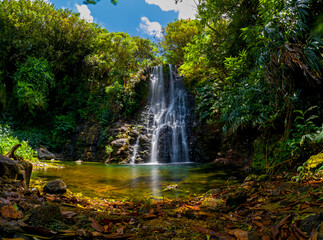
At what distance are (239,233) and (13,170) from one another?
9.39 ft

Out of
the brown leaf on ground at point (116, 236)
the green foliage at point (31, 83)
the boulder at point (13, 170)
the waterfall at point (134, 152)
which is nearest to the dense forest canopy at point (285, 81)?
the brown leaf on ground at point (116, 236)

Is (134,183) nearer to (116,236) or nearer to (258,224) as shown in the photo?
(116,236)

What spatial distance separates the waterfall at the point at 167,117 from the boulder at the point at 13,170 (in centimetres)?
901

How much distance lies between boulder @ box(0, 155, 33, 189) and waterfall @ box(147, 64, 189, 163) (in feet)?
29.6

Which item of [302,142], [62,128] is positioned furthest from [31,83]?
[302,142]

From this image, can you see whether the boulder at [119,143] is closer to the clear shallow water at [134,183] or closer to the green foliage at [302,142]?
the clear shallow water at [134,183]

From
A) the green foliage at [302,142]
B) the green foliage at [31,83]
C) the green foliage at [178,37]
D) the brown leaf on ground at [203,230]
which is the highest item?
the green foliage at [178,37]

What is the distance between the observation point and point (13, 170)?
8.32 feet

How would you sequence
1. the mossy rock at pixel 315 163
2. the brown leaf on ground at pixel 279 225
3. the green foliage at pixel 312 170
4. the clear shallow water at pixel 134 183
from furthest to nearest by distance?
the clear shallow water at pixel 134 183, the mossy rock at pixel 315 163, the green foliage at pixel 312 170, the brown leaf on ground at pixel 279 225

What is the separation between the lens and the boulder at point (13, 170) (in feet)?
8.00

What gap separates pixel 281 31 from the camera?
3.86m

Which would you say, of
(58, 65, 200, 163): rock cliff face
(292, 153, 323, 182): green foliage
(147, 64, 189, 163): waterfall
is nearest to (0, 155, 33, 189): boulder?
(292, 153, 323, 182): green foliage

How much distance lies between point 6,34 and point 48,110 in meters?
5.82

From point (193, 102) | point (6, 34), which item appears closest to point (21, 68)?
point (6, 34)
